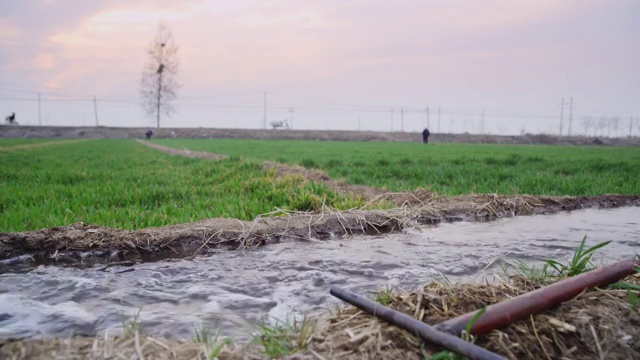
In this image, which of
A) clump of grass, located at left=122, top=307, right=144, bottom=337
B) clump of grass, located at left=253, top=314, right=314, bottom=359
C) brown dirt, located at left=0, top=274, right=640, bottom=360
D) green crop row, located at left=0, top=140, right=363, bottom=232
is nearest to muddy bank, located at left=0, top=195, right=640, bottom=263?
green crop row, located at left=0, top=140, right=363, bottom=232

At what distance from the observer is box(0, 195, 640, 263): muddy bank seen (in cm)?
400

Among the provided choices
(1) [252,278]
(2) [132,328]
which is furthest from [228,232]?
(2) [132,328]

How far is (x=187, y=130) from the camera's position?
63375 millimetres

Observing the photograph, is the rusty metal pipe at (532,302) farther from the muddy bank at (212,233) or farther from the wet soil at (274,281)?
the muddy bank at (212,233)

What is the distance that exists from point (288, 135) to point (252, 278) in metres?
58.5

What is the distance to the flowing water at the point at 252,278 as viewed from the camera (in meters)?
2.58

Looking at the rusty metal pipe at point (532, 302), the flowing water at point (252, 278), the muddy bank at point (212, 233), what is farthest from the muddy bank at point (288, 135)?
the rusty metal pipe at point (532, 302)

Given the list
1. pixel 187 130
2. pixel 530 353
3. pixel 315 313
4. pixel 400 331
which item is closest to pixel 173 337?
pixel 315 313

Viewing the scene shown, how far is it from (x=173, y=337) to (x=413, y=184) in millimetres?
6882

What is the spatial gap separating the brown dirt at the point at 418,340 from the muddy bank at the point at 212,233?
2.02 meters

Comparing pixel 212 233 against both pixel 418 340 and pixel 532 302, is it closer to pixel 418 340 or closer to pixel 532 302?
pixel 418 340

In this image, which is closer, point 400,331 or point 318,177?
point 400,331

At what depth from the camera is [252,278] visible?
3330 millimetres

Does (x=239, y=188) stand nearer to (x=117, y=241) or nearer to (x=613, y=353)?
(x=117, y=241)
